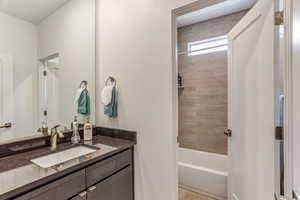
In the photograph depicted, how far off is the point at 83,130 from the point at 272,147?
1715 millimetres

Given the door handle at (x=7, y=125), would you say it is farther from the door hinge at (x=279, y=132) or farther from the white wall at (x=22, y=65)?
the door hinge at (x=279, y=132)

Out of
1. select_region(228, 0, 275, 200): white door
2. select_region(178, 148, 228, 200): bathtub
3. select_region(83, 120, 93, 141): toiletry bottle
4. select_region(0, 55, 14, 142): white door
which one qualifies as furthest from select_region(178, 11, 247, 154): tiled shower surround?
select_region(0, 55, 14, 142): white door

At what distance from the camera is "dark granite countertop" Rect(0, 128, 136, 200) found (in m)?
0.79

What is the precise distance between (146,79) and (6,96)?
1172 millimetres

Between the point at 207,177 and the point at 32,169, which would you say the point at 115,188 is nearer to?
the point at 32,169

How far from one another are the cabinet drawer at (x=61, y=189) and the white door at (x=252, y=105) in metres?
1.34

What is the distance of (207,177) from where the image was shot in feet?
6.93

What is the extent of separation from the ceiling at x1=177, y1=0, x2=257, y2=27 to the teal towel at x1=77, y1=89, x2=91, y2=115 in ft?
6.24

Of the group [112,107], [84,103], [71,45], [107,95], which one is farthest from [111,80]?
[71,45]

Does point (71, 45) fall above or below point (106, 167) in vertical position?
above

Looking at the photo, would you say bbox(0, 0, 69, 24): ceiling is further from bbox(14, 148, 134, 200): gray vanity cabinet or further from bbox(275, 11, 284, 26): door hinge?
bbox(275, 11, 284, 26): door hinge

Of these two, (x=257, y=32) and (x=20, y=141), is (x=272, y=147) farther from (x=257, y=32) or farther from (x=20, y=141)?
(x=20, y=141)

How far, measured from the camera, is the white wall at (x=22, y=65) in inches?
49.3

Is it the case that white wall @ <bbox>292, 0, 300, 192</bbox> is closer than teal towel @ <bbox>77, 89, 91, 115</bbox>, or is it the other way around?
white wall @ <bbox>292, 0, 300, 192</bbox>
